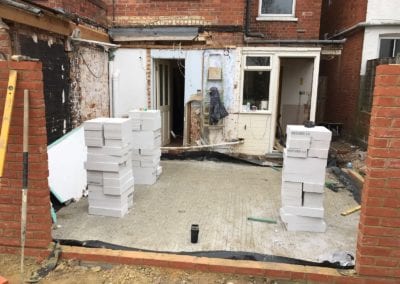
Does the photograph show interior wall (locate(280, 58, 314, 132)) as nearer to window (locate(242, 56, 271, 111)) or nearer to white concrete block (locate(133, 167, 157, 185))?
window (locate(242, 56, 271, 111))

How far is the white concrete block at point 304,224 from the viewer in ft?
14.9

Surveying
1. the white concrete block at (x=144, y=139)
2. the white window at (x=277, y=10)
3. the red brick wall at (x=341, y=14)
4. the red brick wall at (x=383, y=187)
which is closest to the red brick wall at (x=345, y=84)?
the red brick wall at (x=341, y=14)

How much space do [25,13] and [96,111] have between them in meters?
3.33

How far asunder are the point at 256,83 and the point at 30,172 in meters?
6.34

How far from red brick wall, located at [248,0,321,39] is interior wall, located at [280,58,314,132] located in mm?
1313

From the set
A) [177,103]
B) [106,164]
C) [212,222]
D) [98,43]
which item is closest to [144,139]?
[106,164]

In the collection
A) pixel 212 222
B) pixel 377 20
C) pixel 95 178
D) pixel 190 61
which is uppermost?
pixel 377 20

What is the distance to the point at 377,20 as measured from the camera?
9.32 meters

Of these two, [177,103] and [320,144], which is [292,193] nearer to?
[320,144]

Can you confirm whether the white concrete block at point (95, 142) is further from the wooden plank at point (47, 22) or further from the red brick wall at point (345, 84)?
the red brick wall at point (345, 84)

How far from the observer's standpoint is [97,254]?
374 cm

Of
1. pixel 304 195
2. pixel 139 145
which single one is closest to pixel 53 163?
pixel 139 145

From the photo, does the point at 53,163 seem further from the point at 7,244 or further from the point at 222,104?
the point at 222,104

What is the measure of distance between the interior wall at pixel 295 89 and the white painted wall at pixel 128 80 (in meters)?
4.45
